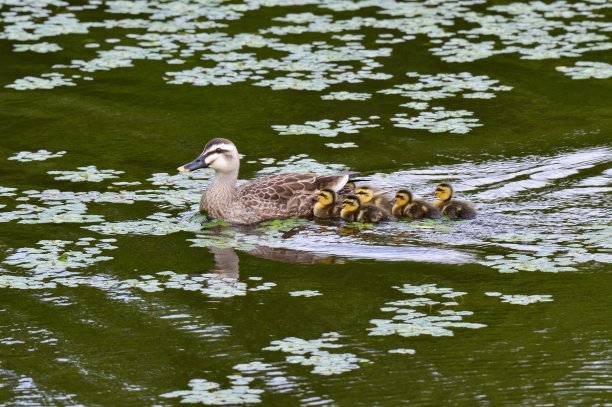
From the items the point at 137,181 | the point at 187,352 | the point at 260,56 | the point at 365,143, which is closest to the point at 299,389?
the point at 187,352

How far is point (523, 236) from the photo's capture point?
392 inches

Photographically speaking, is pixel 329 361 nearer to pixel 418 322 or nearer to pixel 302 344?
pixel 302 344

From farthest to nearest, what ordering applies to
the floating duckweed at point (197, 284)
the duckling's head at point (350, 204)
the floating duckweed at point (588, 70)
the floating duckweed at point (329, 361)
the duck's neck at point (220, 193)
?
the floating duckweed at point (588, 70) < the duck's neck at point (220, 193) < the duckling's head at point (350, 204) < the floating duckweed at point (197, 284) < the floating duckweed at point (329, 361)

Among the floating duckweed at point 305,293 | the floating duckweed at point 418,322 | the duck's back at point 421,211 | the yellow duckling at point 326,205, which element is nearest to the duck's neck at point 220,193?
the yellow duckling at point 326,205

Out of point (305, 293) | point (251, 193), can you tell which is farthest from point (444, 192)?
point (305, 293)

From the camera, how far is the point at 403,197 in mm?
10547

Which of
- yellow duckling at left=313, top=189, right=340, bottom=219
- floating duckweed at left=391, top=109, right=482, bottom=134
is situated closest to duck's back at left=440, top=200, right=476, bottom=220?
yellow duckling at left=313, top=189, right=340, bottom=219

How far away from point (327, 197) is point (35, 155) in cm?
310

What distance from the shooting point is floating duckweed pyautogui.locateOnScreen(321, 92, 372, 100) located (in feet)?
44.8

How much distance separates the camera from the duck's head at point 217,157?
35.9 feet

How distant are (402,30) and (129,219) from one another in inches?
256

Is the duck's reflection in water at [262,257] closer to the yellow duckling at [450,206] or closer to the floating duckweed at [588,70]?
the yellow duckling at [450,206]

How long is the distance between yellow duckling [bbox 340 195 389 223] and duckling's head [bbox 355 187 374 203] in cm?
11

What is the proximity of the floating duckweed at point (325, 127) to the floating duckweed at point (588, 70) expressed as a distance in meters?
2.85
